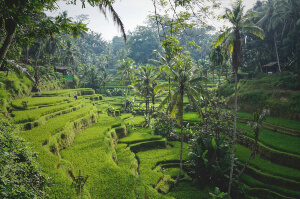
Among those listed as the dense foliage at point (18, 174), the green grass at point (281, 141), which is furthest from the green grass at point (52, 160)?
the green grass at point (281, 141)

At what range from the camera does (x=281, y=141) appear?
1299cm

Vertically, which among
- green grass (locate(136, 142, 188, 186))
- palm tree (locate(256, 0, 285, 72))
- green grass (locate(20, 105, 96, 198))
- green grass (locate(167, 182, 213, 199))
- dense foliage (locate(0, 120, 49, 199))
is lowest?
green grass (locate(167, 182, 213, 199))

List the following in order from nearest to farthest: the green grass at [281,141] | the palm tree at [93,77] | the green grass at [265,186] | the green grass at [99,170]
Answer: the green grass at [99,170] → the green grass at [265,186] → the green grass at [281,141] → the palm tree at [93,77]

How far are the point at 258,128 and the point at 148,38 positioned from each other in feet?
177

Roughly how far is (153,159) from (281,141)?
33.2 feet

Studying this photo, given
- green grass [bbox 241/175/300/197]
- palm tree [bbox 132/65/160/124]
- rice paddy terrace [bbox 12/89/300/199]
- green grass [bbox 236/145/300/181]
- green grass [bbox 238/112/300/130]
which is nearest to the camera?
rice paddy terrace [bbox 12/89/300/199]

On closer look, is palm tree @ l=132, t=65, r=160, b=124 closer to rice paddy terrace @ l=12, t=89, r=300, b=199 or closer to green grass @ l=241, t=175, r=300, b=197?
rice paddy terrace @ l=12, t=89, r=300, b=199

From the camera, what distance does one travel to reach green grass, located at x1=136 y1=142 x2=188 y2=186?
33.7 ft

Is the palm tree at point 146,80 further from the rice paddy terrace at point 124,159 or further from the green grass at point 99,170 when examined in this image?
the green grass at point 99,170

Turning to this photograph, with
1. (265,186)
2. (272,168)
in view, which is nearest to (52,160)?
(265,186)

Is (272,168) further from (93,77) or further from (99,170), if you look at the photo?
(93,77)

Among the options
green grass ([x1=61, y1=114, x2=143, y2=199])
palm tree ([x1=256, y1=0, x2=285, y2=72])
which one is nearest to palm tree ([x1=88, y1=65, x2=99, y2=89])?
green grass ([x1=61, y1=114, x2=143, y2=199])

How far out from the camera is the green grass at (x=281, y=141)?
11558 mm

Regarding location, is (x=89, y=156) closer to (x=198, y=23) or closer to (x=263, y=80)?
(x=198, y=23)
